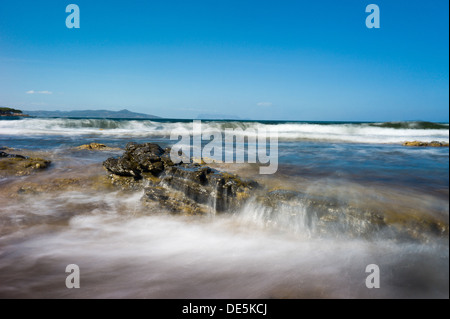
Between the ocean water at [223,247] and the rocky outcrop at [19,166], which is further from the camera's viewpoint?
the rocky outcrop at [19,166]

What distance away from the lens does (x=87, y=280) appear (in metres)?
2.84

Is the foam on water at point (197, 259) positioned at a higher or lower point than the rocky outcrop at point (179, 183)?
lower

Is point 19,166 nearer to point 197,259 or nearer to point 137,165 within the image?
point 137,165

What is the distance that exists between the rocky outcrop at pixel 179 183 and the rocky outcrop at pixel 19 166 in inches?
87.6

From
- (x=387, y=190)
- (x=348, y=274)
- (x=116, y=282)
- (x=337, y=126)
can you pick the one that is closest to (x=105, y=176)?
(x=116, y=282)

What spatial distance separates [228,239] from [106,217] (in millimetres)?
2289

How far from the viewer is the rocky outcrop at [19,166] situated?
6.29m

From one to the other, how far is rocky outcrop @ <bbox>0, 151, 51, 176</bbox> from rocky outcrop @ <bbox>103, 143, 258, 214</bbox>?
2224 millimetres

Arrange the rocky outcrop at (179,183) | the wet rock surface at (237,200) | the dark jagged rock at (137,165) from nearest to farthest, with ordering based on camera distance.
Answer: the wet rock surface at (237,200), the rocky outcrop at (179,183), the dark jagged rock at (137,165)

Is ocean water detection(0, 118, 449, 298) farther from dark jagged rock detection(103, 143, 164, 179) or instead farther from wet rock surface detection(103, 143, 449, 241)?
dark jagged rock detection(103, 143, 164, 179)

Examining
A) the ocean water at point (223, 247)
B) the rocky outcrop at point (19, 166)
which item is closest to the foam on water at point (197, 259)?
the ocean water at point (223, 247)

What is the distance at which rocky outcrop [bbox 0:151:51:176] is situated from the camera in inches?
248

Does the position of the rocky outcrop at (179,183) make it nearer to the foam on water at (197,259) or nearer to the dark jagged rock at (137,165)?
the dark jagged rock at (137,165)
